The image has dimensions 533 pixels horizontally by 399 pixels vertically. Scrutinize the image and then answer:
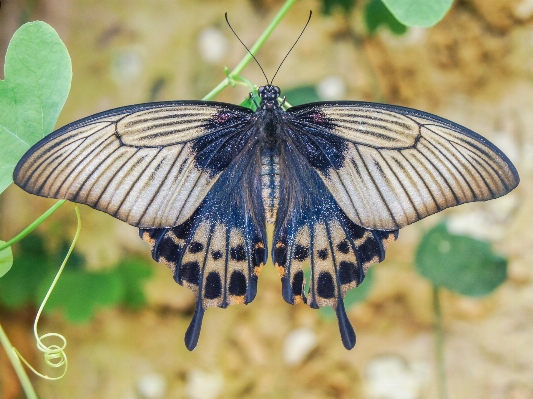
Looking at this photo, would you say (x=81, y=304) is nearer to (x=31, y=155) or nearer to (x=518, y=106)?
(x=31, y=155)

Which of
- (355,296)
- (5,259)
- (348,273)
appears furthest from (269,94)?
(355,296)

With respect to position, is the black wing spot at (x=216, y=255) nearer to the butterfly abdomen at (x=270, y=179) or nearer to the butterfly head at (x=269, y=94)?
the butterfly abdomen at (x=270, y=179)

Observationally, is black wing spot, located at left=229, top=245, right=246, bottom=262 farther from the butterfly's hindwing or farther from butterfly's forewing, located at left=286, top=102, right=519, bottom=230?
butterfly's forewing, located at left=286, top=102, right=519, bottom=230

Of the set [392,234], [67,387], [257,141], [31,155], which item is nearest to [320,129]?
[257,141]

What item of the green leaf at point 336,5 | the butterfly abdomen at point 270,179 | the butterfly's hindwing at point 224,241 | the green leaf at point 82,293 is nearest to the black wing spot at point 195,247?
the butterfly's hindwing at point 224,241

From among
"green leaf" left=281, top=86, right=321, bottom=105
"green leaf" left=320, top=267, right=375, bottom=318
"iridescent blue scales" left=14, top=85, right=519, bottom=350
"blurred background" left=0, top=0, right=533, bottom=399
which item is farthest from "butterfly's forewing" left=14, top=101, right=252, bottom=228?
"blurred background" left=0, top=0, right=533, bottom=399

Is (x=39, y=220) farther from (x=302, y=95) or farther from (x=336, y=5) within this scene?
(x=336, y=5)
